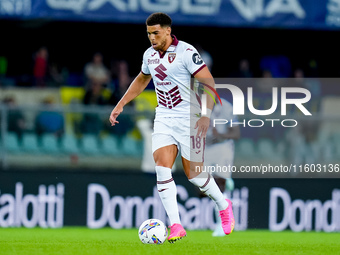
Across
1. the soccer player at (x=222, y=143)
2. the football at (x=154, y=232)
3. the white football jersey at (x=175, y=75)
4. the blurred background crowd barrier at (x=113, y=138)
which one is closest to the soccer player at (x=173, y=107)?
the white football jersey at (x=175, y=75)

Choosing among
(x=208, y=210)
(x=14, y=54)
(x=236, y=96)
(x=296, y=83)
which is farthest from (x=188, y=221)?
(x=14, y=54)

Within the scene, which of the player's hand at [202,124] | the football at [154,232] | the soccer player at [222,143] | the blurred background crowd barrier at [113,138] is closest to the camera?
the player's hand at [202,124]

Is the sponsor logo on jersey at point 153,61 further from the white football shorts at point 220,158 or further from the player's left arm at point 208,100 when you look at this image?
the white football shorts at point 220,158

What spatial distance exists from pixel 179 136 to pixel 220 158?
295 cm

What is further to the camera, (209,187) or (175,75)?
(209,187)

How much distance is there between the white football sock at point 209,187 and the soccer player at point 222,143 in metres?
2.12

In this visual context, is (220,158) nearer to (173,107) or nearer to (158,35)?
(173,107)

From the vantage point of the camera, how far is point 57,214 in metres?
11.4

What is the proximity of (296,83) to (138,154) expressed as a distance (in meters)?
3.53

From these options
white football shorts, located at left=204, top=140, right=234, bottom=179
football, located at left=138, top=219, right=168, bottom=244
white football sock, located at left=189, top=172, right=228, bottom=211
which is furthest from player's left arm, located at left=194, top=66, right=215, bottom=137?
white football shorts, located at left=204, top=140, right=234, bottom=179

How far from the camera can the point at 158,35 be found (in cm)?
739

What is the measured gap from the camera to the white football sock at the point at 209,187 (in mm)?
7702

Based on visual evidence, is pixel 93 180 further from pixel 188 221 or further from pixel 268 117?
pixel 268 117

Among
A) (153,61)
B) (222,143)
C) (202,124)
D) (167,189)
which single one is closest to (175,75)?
(153,61)
